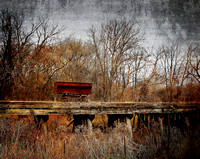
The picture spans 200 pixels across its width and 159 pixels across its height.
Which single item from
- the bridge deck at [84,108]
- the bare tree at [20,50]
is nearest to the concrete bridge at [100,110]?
the bridge deck at [84,108]

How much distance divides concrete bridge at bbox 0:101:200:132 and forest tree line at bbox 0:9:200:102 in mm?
584

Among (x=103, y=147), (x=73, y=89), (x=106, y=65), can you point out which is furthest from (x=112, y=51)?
(x=103, y=147)

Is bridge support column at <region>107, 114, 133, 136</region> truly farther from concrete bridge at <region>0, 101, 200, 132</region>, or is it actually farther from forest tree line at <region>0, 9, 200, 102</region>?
forest tree line at <region>0, 9, 200, 102</region>

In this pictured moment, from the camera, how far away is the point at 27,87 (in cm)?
934

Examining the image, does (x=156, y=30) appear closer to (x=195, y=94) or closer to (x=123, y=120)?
(x=195, y=94)

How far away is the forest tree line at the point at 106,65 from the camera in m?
6.53

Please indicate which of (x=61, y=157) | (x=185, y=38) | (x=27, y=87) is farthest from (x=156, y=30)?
(x=27, y=87)

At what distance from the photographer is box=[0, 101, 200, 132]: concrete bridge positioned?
182 inches

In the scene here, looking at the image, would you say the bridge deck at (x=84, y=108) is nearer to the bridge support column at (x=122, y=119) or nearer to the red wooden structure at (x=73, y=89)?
the bridge support column at (x=122, y=119)

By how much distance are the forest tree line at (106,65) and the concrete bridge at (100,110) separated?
58cm

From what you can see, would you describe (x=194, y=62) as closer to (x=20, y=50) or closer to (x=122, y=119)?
(x=122, y=119)

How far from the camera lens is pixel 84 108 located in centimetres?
518

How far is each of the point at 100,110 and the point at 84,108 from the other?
537 millimetres
